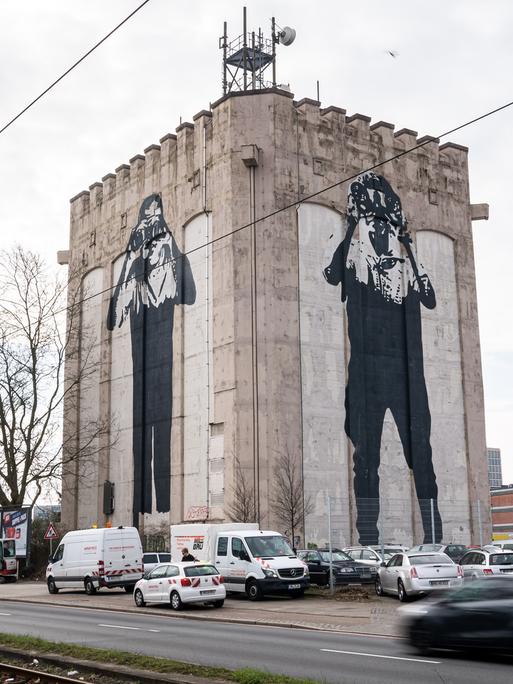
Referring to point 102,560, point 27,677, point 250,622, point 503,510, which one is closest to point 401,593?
point 250,622

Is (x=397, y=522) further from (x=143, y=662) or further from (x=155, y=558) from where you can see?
(x=143, y=662)

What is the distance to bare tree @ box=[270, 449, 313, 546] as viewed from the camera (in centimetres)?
4378

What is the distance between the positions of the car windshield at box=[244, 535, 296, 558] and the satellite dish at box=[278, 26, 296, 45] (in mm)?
34917

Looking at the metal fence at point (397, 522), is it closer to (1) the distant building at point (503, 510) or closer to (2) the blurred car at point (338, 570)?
(2) the blurred car at point (338, 570)

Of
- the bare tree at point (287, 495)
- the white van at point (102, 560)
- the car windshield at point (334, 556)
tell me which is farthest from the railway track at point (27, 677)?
the bare tree at point (287, 495)

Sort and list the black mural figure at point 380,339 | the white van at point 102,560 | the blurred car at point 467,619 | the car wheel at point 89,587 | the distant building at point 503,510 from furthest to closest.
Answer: the distant building at point 503,510 < the black mural figure at point 380,339 < the car wheel at point 89,587 < the white van at point 102,560 < the blurred car at point 467,619

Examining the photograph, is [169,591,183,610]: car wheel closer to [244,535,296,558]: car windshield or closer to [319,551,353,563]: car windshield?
[244,535,296,558]: car windshield

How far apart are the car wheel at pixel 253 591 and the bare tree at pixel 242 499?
14119 millimetres

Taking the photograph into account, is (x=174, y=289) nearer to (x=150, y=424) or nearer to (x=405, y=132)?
(x=150, y=424)

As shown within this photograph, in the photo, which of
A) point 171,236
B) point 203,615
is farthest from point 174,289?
point 203,615

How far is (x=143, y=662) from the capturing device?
43.8 ft

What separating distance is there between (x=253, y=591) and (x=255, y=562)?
2.96ft

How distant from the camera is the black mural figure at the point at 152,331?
5009 centimetres

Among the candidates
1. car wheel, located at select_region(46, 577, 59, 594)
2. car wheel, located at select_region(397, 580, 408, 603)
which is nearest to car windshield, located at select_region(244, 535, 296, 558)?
car wheel, located at select_region(397, 580, 408, 603)
